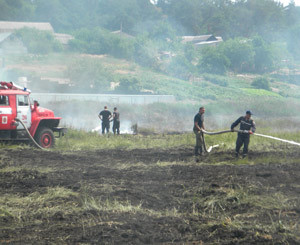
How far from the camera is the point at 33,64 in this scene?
54.8m

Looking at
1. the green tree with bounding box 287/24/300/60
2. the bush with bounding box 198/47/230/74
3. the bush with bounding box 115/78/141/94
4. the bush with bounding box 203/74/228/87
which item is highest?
the green tree with bounding box 287/24/300/60

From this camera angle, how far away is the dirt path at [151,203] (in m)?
6.23

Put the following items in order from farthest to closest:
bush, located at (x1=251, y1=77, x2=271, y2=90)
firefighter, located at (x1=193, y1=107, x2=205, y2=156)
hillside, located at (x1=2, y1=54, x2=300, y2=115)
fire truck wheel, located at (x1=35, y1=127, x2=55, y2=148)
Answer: bush, located at (x1=251, y1=77, x2=271, y2=90) → hillside, located at (x1=2, y1=54, x2=300, y2=115) → fire truck wheel, located at (x1=35, y1=127, x2=55, y2=148) → firefighter, located at (x1=193, y1=107, x2=205, y2=156)

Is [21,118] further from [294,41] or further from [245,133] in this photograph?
[294,41]

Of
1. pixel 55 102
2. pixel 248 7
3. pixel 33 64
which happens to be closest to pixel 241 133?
pixel 55 102

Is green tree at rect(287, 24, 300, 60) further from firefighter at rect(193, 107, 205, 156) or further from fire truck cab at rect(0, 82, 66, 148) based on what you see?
fire truck cab at rect(0, 82, 66, 148)

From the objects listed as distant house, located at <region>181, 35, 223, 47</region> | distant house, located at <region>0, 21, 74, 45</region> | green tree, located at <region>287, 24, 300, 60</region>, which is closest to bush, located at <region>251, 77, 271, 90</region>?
green tree, located at <region>287, 24, 300, 60</region>

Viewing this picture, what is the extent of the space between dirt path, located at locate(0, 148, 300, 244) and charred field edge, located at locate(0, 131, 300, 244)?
0.05 feet

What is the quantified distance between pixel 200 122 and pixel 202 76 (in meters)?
43.9

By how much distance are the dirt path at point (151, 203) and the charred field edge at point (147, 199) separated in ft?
0.05

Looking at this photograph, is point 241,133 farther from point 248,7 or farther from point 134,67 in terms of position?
point 248,7

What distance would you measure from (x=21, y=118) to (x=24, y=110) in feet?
1.05

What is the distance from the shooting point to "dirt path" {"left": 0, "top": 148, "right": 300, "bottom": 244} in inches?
245

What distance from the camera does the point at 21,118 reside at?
15.9 metres
